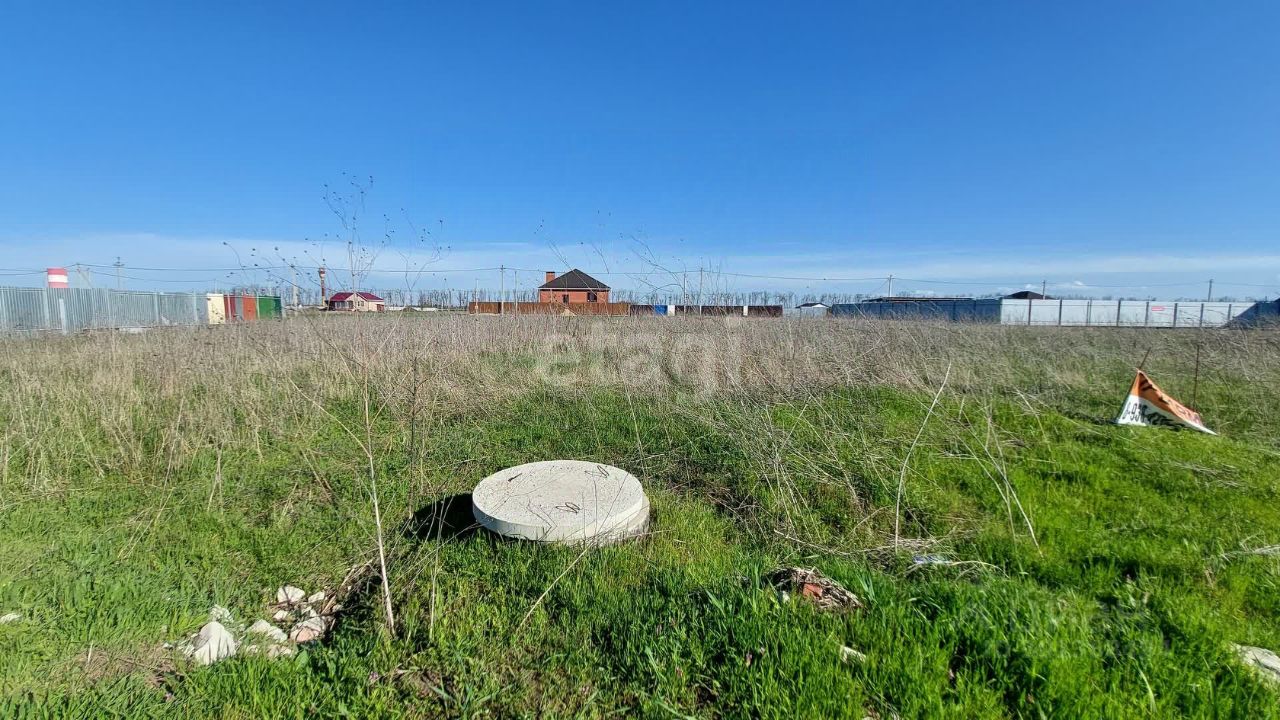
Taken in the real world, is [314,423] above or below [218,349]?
below

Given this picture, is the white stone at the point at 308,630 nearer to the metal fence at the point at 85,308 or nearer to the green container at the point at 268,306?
the metal fence at the point at 85,308

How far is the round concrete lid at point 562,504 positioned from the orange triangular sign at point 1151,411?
5355mm

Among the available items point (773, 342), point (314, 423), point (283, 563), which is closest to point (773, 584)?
point (283, 563)

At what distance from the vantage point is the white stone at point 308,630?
2.15m

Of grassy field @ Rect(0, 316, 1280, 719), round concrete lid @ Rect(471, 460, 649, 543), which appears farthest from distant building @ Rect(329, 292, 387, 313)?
round concrete lid @ Rect(471, 460, 649, 543)

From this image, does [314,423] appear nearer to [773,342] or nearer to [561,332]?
[561,332]

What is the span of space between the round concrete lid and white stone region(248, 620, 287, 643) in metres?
0.98

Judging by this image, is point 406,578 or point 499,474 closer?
point 406,578

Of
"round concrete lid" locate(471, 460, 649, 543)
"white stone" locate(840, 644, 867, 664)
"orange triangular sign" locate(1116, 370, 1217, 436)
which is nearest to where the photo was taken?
"white stone" locate(840, 644, 867, 664)

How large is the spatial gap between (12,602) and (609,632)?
8.93 ft

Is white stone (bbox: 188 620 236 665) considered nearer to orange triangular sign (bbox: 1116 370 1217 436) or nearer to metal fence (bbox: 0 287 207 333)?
orange triangular sign (bbox: 1116 370 1217 436)

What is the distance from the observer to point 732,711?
1.58m

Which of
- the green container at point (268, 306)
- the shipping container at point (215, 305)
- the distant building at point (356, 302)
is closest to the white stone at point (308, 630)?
the distant building at point (356, 302)

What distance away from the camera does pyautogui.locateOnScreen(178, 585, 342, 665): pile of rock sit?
6.42ft
